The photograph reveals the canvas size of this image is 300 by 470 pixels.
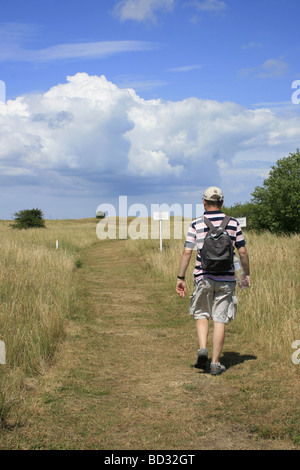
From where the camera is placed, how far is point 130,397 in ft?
16.1

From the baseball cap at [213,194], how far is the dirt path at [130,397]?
6.81 feet

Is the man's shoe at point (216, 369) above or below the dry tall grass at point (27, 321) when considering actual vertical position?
below

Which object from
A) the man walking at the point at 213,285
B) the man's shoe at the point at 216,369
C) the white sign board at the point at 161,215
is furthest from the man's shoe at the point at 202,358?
the white sign board at the point at 161,215

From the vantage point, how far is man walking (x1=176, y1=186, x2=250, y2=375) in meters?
5.46

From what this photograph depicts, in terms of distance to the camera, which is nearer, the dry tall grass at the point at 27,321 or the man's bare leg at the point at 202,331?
the dry tall grass at the point at 27,321

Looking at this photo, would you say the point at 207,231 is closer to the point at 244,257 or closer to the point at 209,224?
the point at 209,224

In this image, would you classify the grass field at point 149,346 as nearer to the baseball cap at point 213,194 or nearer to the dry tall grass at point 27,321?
the dry tall grass at point 27,321

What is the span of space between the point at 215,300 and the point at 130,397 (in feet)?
4.96

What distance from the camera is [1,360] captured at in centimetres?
537

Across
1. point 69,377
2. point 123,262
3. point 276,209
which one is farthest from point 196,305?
point 276,209

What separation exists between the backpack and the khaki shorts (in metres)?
0.26

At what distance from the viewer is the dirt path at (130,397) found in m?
3.83

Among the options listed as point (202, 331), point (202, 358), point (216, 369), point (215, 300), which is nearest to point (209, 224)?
point (215, 300)
